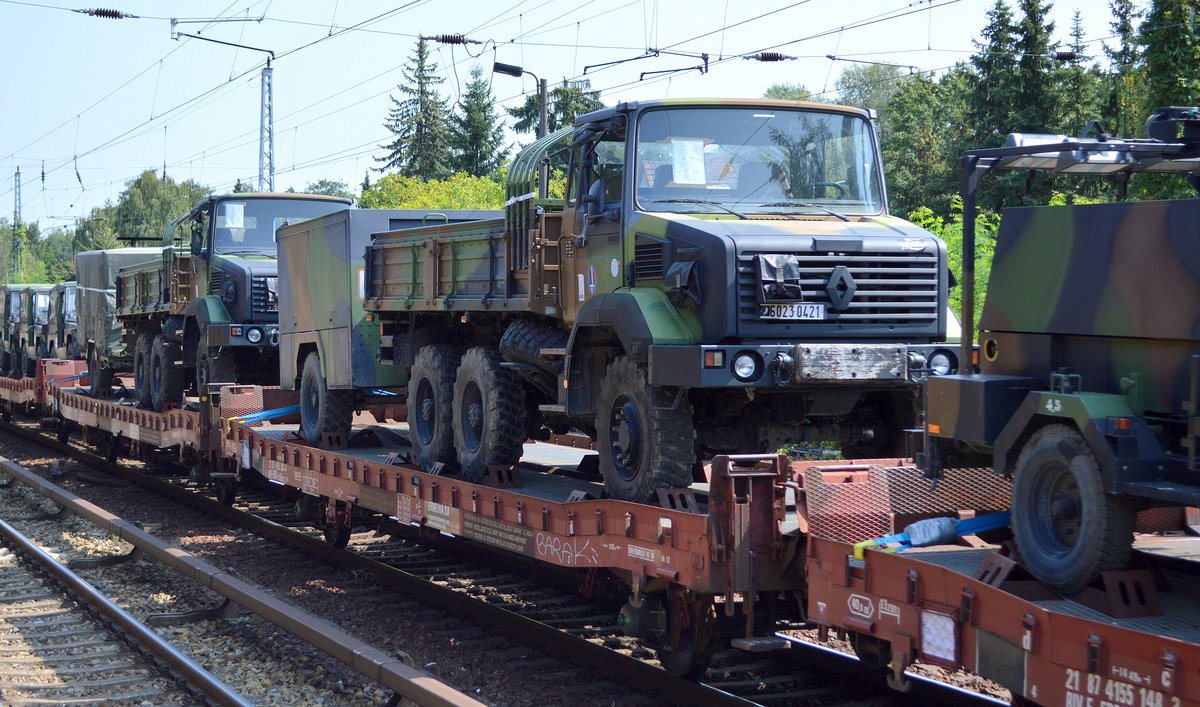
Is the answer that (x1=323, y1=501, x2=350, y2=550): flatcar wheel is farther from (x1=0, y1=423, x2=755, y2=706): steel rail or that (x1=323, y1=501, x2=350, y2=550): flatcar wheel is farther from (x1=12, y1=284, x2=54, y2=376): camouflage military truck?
(x1=12, y1=284, x2=54, y2=376): camouflage military truck

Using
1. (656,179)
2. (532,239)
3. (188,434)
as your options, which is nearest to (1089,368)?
(656,179)

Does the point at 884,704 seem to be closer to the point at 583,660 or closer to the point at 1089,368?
the point at 583,660

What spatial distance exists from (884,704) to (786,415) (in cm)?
183

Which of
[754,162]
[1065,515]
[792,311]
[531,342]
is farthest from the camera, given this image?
[531,342]

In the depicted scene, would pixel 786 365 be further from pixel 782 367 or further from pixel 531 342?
pixel 531 342

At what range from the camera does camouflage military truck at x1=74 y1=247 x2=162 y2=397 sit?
22031 mm

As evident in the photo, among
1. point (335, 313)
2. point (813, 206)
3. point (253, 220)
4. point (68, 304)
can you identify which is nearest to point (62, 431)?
point (68, 304)

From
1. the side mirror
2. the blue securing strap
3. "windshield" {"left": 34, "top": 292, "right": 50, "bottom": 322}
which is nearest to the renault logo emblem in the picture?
the side mirror

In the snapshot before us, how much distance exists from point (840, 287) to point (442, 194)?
128ft

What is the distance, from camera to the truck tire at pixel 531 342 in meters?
9.12

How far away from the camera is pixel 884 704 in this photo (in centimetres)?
702

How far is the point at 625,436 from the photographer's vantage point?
7.87 metres

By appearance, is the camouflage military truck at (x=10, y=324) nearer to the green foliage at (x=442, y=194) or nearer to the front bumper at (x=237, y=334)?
the green foliage at (x=442, y=194)

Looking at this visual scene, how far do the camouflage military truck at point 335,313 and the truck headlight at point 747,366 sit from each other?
5.27 meters
